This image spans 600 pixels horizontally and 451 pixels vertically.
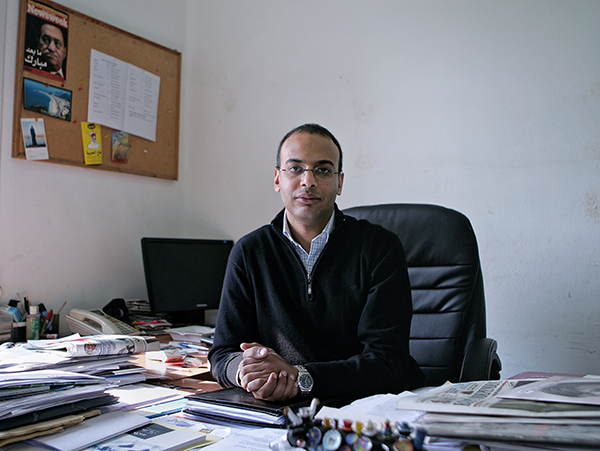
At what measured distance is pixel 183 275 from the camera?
238cm

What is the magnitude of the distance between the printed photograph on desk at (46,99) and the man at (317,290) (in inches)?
50.3

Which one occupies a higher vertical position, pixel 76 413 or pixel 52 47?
pixel 52 47

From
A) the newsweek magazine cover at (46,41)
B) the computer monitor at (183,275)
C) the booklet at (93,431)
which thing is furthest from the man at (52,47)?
the booklet at (93,431)

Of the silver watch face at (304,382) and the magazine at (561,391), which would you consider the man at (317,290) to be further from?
the magazine at (561,391)

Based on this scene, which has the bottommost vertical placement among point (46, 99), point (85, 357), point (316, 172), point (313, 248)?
point (85, 357)

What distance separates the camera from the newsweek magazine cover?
6.72 ft

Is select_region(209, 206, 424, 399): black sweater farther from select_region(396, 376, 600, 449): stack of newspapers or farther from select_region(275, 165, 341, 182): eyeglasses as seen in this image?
select_region(396, 376, 600, 449): stack of newspapers

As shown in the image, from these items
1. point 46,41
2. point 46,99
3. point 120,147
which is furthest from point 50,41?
point 120,147

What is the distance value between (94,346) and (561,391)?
1.09 meters

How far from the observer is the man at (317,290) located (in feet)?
3.96

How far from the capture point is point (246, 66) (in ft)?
8.59

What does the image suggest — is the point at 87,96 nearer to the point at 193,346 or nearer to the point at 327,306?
the point at 193,346

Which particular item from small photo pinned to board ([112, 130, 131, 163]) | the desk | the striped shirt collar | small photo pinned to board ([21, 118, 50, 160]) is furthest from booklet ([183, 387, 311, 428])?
small photo pinned to board ([112, 130, 131, 163])

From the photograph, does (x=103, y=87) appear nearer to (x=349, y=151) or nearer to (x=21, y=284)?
(x=21, y=284)
